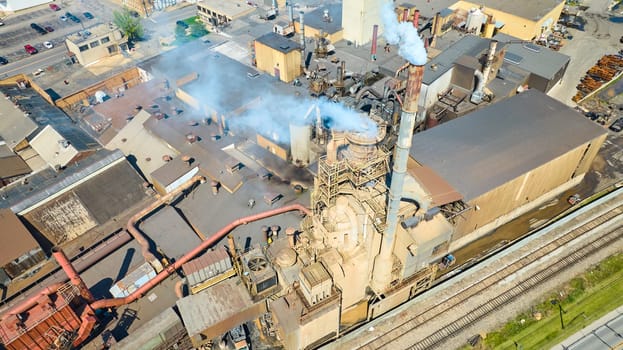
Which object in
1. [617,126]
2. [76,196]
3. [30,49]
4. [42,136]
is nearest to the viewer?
[76,196]

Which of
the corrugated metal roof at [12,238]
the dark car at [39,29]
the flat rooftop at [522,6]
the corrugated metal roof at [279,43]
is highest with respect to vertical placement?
the flat rooftop at [522,6]

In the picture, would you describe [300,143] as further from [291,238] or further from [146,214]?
[146,214]

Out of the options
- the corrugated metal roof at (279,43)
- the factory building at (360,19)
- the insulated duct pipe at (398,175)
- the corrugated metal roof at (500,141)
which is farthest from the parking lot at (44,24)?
the insulated duct pipe at (398,175)

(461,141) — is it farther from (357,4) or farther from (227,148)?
(357,4)

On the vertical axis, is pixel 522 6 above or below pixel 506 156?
above

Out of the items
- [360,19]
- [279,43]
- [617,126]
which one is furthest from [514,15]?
[279,43]

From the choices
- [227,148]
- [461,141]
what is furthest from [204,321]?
[461,141]

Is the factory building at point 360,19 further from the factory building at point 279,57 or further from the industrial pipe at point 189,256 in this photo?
the industrial pipe at point 189,256
